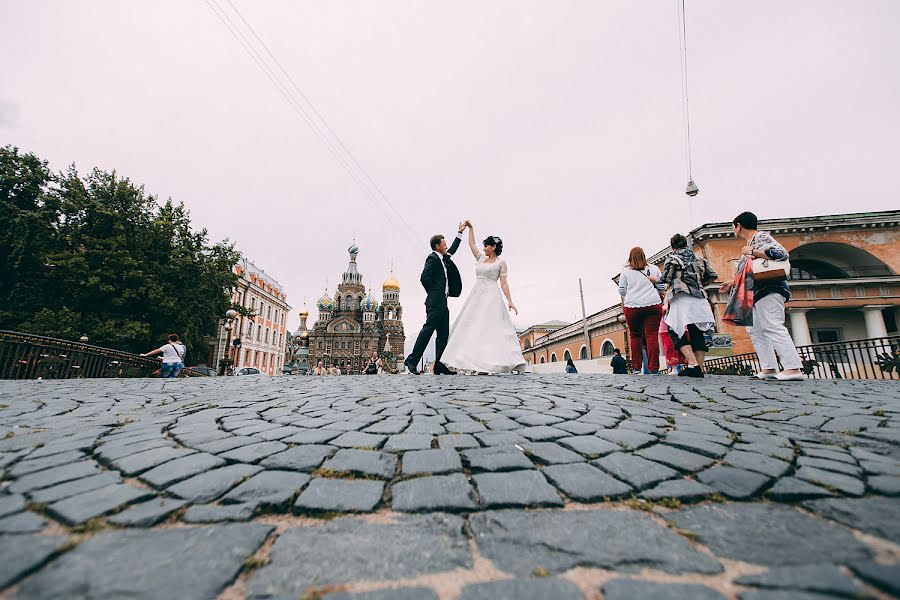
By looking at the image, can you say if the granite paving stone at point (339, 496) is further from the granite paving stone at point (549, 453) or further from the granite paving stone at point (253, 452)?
the granite paving stone at point (549, 453)

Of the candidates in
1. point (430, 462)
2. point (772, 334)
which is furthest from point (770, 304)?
point (430, 462)

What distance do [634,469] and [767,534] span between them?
0.58 m

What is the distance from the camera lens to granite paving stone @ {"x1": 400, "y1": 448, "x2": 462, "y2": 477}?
1.66 metres

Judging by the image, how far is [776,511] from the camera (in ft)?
4.21

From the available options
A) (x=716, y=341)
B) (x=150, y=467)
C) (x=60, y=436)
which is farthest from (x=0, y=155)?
(x=716, y=341)

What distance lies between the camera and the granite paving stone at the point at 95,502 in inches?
49.4

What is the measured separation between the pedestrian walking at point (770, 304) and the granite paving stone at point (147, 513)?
602 cm

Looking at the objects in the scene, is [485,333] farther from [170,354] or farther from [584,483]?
[170,354]

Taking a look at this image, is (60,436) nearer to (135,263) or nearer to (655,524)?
(655,524)

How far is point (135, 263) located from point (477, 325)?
66.1 ft

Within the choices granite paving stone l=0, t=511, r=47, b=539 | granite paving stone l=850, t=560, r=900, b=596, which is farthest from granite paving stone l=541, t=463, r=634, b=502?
granite paving stone l=0, t=511, r=47, b=539

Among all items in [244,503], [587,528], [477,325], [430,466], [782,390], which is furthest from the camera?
[477,325]

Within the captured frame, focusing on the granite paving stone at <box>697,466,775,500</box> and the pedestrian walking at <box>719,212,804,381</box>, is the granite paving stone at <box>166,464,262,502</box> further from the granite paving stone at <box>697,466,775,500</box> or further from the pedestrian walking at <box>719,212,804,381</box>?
the pedestrian walking at <box>719,212,804,381</box>

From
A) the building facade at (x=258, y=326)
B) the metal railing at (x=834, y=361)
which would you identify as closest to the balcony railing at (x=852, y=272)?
the metal railing at (x=834, y=361)
